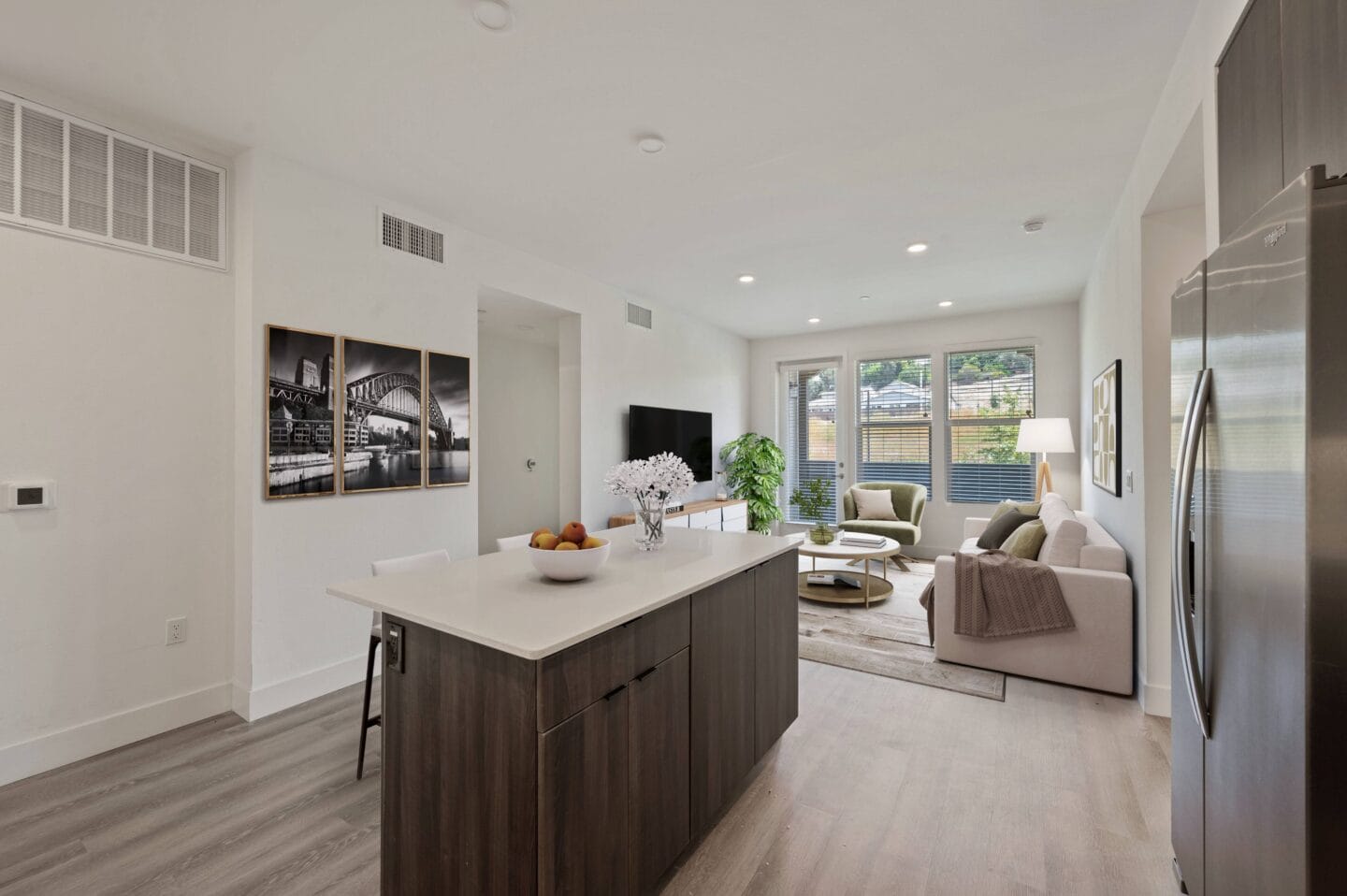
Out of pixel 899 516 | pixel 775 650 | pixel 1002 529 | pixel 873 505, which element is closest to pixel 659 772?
pixel 775 650

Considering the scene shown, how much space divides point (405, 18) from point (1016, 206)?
333 centimetres

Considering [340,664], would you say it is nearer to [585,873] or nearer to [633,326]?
[585,873]

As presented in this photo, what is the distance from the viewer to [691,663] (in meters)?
1.78

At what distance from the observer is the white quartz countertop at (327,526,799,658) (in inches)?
52.5

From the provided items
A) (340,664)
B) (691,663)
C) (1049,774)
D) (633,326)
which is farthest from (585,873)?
(633,326)

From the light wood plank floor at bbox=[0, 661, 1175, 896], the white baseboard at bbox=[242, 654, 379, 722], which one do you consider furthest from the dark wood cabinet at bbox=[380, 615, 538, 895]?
the white baseboard at bbox=[242, 654, 379, 722]

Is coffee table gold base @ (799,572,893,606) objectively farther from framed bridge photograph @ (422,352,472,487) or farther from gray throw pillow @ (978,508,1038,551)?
framed bridge photograph @ (422,352,472,487)

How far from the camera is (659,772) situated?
1617 millimetres

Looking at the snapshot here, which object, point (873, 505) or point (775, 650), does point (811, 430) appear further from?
point (775, 650)

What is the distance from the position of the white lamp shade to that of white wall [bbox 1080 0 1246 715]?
0.85 meters

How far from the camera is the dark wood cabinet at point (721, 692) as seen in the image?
1811 millimetres

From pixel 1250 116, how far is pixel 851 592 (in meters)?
3.87

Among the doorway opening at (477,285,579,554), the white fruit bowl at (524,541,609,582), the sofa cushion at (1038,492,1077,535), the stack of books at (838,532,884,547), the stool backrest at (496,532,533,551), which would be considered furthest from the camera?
the doorway opening at (477,285,579,554)

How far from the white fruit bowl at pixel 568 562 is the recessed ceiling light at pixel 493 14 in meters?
1.75
